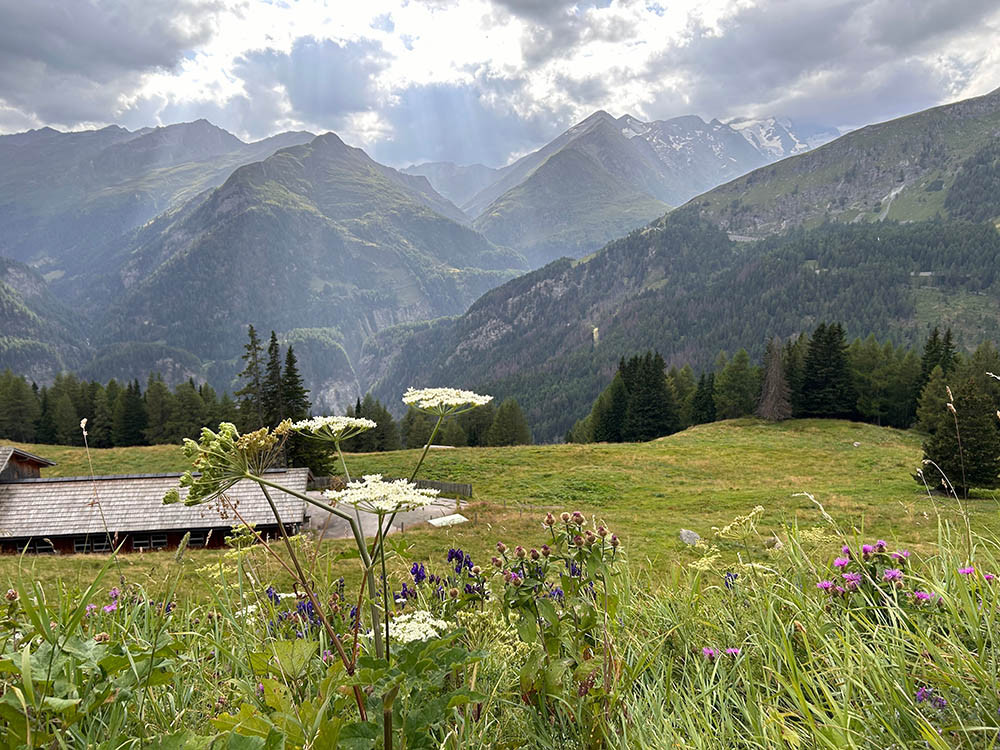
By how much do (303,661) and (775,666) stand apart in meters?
2.67

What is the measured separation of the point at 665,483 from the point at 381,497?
4036 centimetres

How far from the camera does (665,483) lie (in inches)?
1572

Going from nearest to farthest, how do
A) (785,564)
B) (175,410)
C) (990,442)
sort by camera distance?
(785,564), (990,442), (175,410)

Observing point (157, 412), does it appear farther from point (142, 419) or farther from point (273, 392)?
point (273, 392)

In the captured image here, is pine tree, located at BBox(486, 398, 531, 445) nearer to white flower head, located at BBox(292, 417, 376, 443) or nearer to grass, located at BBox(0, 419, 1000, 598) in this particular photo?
grass, located at BBox(0, 419, 1000, 598)

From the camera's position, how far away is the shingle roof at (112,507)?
3031 centimetres

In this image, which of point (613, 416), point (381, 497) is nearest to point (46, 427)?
point (613, 416)

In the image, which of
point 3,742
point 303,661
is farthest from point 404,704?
point 3,742

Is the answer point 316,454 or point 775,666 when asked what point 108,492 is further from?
point 775,666

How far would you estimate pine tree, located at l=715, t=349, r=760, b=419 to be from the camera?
74688 millimetres

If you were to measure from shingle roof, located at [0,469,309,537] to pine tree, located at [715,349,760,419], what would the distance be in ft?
196

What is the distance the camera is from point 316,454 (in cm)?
4594

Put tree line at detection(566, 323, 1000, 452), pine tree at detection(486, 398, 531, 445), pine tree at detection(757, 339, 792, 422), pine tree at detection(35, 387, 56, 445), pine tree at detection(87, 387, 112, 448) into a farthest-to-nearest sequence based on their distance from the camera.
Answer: pine tree at detection(35, 387, 56, 445) < pine tree at detection(486, 398, 531, 445) < pine tree at detection(87, 387, 112, 448) < pine tree at detection(757, 339, 792, 422) < tree line at detection(566, 323, 1000, 452)

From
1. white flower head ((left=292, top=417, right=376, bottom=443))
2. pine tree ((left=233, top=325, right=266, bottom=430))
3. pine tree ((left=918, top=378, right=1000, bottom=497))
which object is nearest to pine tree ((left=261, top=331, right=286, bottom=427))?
pine tree ((left=233, top=325, right=266, bottom=430))
